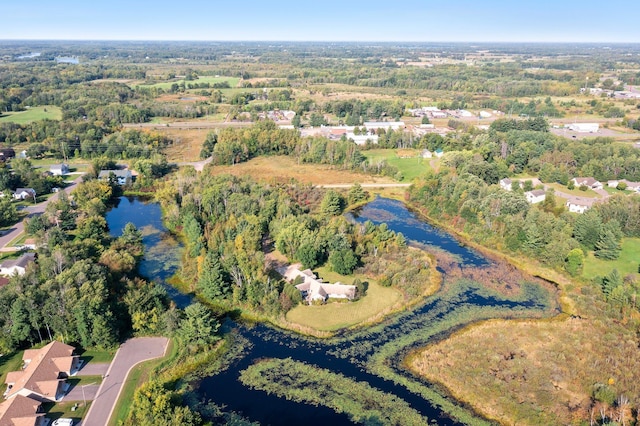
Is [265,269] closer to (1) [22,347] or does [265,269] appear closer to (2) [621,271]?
(1) [22,347]

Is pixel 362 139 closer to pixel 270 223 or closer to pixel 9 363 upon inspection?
pixel 270 223

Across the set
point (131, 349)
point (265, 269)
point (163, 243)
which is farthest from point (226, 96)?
point (131, 349)

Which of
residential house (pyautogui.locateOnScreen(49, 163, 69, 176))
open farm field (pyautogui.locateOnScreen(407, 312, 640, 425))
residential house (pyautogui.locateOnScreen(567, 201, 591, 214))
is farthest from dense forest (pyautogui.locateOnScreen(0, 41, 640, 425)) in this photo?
residential house (pyautogui.locateOnScreen(567, 201, 591, 214))

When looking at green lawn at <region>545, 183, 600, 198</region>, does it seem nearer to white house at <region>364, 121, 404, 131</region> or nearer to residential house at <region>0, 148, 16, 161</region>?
white house at <region>364, 121, 404, 131</region>

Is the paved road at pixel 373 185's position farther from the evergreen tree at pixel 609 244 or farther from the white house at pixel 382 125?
the white house at pixel 382 125

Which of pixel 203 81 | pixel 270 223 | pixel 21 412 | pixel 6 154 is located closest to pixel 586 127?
pixel 270 223
